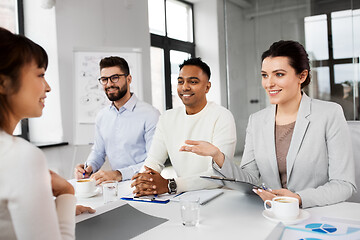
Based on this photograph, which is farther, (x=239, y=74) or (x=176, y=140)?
(x=239, y=74)

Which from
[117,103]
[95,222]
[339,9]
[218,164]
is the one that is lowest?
[95,222]

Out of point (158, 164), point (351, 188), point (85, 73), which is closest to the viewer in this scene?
point (351, 188)

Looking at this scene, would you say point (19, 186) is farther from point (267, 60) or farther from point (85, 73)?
point (85, 73)

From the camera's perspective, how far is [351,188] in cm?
148

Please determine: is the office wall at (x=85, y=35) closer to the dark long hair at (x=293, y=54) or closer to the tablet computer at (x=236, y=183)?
the dark long hair at (x=293, y=54)

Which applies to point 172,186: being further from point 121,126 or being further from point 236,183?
point 121,126

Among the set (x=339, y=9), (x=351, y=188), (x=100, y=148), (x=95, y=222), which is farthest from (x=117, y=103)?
(x=339, y=9)

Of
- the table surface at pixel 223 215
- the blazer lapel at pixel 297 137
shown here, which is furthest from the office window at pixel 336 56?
the table surface at pixel 223 215

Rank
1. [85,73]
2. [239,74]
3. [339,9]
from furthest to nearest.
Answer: [239,74] → [339,9] → [85,73]

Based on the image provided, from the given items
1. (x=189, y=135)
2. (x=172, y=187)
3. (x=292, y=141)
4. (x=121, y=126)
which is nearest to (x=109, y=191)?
(x=172, y=187)

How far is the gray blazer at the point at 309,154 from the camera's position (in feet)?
5.03

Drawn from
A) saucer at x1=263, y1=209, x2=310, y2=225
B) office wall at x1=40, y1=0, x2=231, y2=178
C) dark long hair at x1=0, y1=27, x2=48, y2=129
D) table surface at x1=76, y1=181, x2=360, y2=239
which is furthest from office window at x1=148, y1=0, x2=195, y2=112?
dark long hair at x1=0, y1=27, x2=48, y2=129

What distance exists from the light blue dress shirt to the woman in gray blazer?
108cm

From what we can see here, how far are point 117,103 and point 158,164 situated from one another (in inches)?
35.3
